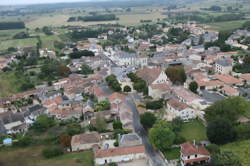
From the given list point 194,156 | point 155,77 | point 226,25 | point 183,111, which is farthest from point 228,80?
point 226,25

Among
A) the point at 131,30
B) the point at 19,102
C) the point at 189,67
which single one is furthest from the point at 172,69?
the point at 131,30

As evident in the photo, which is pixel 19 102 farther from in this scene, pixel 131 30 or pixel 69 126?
pixel 131 30

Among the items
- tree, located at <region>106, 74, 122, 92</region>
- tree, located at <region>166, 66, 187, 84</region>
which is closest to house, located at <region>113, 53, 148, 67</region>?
tree, located at <region>106, 74, 122, 92</region>

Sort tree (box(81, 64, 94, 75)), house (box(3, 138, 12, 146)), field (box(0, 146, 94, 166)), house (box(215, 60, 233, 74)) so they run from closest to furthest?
field (box(0, 146, 94, 166)) → house (box(3, 138, 12, 146)) → house (box(215, 60, 233, 74)) → tree (box(81, 64, 94, 75))

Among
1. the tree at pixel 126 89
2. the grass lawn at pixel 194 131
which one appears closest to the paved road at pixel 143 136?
the tree at pixel 126 89

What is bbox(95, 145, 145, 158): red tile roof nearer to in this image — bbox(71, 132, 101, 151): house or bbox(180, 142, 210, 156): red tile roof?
bbox(71, 132, 101, 151): house
